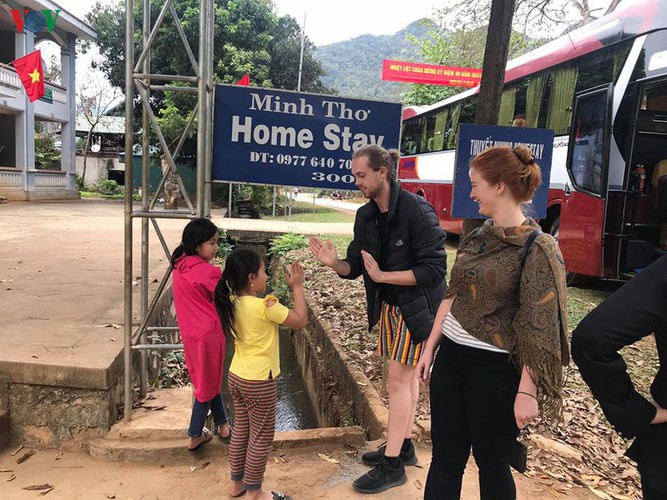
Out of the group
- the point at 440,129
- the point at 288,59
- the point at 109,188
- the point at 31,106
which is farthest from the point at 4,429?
the point at 109,188

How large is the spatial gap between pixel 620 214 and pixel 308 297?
415cm

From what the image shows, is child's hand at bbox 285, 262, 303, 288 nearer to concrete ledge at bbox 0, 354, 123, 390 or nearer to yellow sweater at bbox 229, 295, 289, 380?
yellow sweater at bbox 229, 295, 289, 380

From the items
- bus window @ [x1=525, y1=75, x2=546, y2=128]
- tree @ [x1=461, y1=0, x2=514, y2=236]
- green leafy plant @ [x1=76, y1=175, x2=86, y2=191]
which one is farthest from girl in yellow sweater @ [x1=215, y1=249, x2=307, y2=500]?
green leafy plant @ [x1=76, y1=175, x2=86, y2=191]

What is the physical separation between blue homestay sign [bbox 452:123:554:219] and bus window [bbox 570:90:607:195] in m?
3.34

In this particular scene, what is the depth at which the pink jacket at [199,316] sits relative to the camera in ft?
9.05

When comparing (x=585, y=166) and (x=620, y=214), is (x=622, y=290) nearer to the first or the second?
(x=620, y=214)

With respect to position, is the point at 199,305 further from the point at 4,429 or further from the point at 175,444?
the point at 4,429

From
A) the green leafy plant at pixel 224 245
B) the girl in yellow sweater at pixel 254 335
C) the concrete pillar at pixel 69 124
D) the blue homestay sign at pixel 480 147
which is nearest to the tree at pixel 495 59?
the blue homestay sign at pixel 480 147

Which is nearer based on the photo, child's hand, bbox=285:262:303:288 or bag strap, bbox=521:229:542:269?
bag strap, bbox=521:229:542:269

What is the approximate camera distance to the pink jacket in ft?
9.05

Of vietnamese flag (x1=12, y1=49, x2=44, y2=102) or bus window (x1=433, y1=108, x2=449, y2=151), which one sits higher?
vietnamese flag (x1=12, y1=49, x2=44, y2=102)

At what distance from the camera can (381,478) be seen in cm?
260

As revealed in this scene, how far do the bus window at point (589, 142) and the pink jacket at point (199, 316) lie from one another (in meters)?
5.59

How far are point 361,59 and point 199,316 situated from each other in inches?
4485
